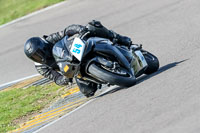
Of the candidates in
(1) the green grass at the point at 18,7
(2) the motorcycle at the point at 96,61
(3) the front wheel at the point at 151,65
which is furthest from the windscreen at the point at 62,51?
(1) the green grass at the point at 18,7

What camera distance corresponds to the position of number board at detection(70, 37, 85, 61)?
7.49m

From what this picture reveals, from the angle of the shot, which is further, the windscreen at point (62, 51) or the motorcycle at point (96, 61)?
the windscreen at point (62, 51)

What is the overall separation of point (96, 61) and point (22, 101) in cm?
266

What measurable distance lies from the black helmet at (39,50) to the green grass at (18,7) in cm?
784

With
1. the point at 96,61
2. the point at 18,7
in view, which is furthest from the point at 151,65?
the point at 18,7

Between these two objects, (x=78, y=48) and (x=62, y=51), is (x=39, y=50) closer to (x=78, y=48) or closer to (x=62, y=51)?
(x=62, y=51)

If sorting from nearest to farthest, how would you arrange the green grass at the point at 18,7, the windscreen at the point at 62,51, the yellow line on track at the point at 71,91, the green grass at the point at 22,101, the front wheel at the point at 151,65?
the windscreen at the point at 62,51 < the front wheel at the point at 151,65 < the green grass at the point at 22,101 < the yellow line on track at the point at 71,91 < the green grass at the point at 18,7

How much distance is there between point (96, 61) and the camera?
24.8 ft

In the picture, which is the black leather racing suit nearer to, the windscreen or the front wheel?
the windscreen

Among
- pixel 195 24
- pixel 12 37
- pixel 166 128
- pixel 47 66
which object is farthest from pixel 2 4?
pixel 166 128

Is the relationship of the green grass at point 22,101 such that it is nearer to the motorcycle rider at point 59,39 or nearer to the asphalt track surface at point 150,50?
the motorcycle rider at point 59,39

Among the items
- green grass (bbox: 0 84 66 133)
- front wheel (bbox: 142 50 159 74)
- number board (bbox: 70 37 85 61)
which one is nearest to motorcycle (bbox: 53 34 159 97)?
number board (bbox: 70 37 85 61)

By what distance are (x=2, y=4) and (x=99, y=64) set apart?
11.2 meters

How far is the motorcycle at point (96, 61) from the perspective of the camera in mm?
7492
